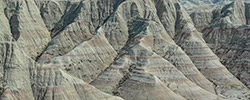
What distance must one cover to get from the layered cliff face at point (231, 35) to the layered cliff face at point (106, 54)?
555 cm

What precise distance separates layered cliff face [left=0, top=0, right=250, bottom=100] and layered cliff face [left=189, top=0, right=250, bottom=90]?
5.55 meters

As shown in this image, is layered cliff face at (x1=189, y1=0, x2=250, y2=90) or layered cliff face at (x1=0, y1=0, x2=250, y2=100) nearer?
layered cliff face at (x1=0, y1=0, x2=250, y2=100)

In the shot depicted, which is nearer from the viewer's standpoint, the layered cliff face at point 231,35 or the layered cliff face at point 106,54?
the layered cliff face at point 106,54

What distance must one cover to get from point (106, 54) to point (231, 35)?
43.3 m

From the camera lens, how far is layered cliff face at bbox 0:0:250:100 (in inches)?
2608

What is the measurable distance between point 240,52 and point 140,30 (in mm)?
30684

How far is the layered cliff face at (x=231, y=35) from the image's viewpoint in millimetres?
107625

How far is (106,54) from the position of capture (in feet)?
340

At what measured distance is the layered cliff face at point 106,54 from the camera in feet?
217

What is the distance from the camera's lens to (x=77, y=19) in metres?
119

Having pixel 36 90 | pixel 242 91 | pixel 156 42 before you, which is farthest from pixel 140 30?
pixel 36 90

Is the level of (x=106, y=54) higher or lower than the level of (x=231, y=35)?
higher

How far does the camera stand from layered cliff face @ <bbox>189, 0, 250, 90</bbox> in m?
108

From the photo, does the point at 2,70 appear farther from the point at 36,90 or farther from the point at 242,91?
the point at 242,91
